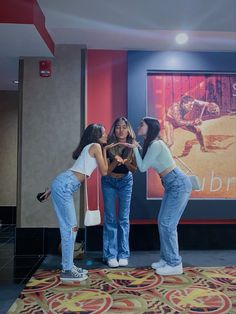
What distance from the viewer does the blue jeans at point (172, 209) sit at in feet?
10.1

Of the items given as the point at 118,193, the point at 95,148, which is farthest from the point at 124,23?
the point at 118,193

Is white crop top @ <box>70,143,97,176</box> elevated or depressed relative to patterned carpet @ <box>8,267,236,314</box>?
elevated

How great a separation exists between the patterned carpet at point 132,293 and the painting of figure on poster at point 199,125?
129cm

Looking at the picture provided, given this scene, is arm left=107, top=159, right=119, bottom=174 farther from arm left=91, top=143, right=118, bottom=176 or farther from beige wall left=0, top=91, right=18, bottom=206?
beige wall left=0, top=91, right=18, bottom=206

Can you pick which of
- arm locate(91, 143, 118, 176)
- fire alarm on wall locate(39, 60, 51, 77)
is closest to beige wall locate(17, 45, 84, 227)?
fire alarm on wall locate(39, 60, 51, 77)

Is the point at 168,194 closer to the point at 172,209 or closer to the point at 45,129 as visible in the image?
the point at 172,209

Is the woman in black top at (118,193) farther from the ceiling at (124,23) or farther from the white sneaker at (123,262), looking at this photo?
the ceiling at (124,23)

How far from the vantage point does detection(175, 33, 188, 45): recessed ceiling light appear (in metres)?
3.78

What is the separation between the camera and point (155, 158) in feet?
10.2

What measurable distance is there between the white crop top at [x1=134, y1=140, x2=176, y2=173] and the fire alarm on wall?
1.65 m

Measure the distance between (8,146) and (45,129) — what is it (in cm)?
258

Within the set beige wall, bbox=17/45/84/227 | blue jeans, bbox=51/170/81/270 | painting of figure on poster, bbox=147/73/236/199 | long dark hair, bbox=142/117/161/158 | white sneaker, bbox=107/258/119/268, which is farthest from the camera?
painting of figure on poster, bbox=147/73/236/199

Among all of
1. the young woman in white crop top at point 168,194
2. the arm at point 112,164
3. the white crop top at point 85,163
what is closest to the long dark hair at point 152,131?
the young woman in white crop top at point 168,194

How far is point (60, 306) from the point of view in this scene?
7.83 feet
